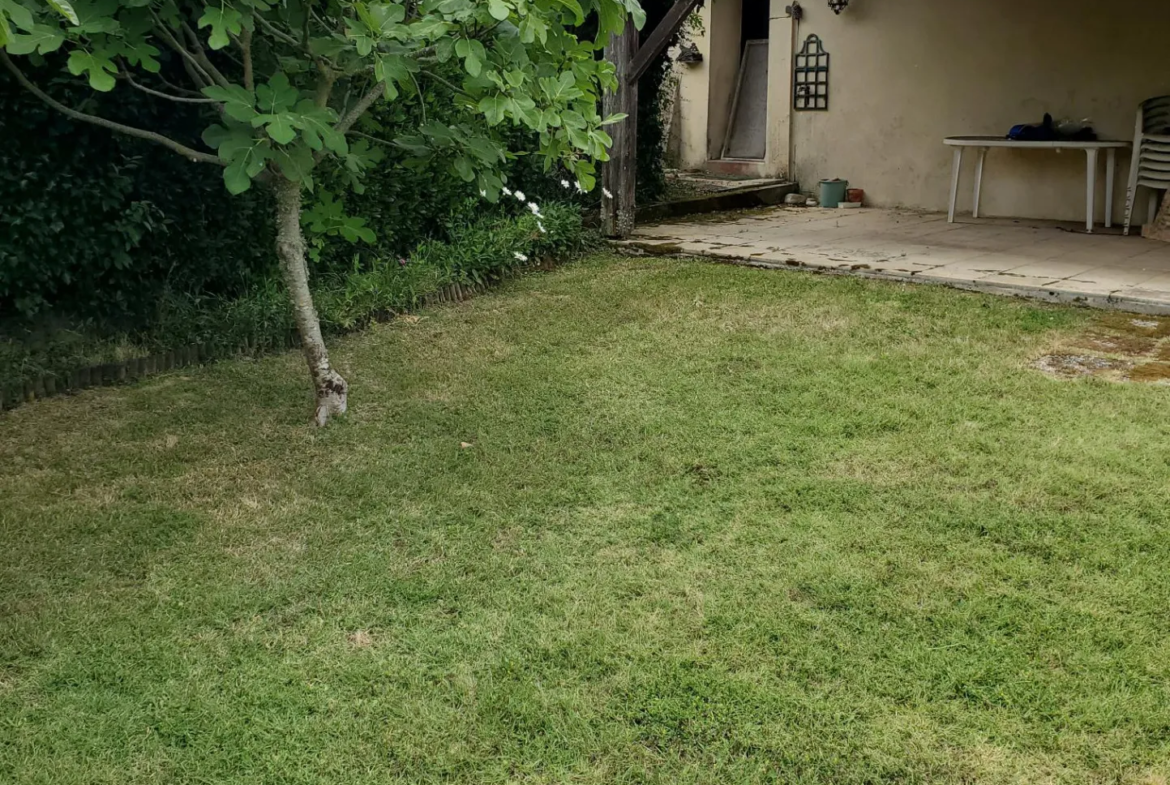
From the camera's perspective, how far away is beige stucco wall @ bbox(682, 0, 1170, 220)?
820 cm

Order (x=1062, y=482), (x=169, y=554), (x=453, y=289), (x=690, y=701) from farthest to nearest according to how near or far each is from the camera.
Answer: (x=453, y=289) < (x=1062, y=482) < (x=169, y=554) < (x=690, y=701)

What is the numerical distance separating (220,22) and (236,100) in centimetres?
24

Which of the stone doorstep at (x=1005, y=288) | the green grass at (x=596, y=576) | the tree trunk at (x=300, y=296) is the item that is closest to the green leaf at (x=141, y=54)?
the tree trunk at (x=300, y=296)

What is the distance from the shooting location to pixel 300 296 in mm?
3936

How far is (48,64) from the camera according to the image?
4.25 meters

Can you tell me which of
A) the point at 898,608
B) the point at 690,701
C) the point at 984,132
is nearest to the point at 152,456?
the point at 690,701

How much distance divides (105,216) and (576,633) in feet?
10.7

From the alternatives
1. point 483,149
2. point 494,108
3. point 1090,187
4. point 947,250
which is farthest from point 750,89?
point 494,108

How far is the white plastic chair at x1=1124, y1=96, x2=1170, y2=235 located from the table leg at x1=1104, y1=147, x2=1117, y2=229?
0.13 m

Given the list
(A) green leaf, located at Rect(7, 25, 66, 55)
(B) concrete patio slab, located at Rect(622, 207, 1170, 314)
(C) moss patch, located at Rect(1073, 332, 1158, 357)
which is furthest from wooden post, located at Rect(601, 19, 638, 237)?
(A) green leaf, located at Rect(7, 25, 66, 55)

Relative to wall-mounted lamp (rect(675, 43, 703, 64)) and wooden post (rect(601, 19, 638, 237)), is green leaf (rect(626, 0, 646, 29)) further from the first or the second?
wall-mounted lamp (rect(675, 43, 703, 64))

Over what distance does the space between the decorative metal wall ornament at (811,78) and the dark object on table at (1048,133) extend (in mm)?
2384

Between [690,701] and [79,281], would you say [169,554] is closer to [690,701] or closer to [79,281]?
[690,701]

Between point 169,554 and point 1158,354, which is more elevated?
point 1158,354
